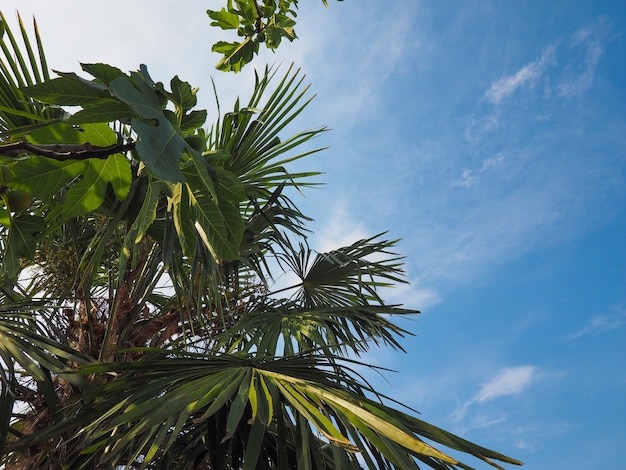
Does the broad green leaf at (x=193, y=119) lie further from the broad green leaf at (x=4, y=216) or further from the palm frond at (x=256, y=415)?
the palm frond at (x=256, y=415)

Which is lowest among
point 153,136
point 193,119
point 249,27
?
point 153,136

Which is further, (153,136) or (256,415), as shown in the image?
(256,415)

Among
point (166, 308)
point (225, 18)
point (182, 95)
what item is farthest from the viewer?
point (166, 308)

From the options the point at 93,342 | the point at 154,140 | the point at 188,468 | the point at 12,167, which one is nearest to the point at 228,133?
the point at 93,342

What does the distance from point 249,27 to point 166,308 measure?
4.16 ft

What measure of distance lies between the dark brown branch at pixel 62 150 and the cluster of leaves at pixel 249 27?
1.15m

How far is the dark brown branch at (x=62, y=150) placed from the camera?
0.58 meters

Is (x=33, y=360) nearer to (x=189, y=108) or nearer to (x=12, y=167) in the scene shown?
(x=12, y=167)

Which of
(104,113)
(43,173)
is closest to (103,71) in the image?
(104,113)

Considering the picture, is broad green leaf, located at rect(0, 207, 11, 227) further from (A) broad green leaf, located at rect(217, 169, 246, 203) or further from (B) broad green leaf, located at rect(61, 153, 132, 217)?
(A) broad green leaf, located at rect(217, 169, 246, 203)

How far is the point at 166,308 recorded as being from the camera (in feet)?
7.78

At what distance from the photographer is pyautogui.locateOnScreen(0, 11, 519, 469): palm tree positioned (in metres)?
0.65

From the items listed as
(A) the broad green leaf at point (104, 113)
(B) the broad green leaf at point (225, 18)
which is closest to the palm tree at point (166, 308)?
(A) the broad green leaf at point (104, 113)

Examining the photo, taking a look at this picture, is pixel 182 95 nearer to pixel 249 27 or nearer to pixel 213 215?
pixel 213 215
